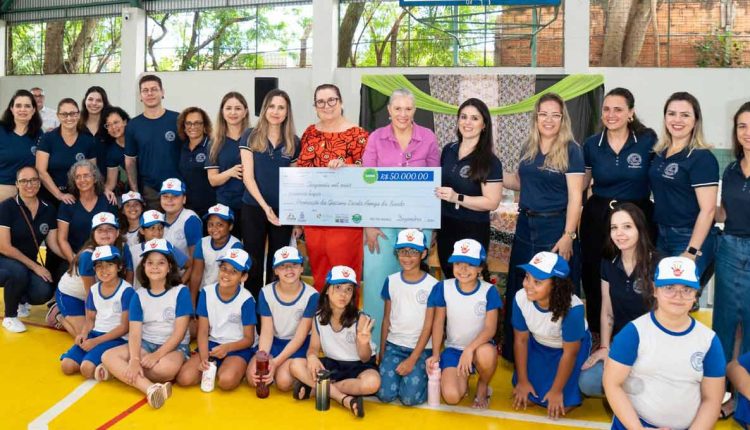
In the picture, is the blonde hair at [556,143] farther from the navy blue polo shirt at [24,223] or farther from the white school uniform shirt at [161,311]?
the navy blue polo shirt at [24,223]

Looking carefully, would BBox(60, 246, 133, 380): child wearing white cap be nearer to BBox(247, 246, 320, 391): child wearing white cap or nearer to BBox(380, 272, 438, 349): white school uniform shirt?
BBox(247, 246, 320, 391): child wearing white cap

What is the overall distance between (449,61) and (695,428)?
41.6 feet

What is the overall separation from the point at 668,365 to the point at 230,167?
368 centimetres

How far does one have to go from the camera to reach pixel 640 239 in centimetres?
407

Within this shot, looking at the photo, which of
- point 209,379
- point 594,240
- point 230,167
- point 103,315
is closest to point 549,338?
point 594,240

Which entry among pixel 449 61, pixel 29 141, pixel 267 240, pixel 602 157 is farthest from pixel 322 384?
pixel 449 61

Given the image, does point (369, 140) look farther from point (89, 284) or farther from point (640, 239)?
point (89, 284)

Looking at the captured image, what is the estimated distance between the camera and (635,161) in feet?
14.8

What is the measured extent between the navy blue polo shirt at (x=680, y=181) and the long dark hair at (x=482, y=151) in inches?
41.6

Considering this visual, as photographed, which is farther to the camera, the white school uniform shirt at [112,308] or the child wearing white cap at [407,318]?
the white school uniform shirt at [112,308]

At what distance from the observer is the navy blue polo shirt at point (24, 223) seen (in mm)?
6133

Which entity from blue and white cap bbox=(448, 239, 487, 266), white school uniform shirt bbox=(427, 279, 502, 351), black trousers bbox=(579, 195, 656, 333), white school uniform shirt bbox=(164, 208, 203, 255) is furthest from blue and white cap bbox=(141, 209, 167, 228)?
black trousers bbox=(579, 195, 656, 333)

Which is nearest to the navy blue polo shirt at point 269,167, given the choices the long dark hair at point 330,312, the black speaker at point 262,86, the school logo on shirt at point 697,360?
the long dark hair at point 330,312

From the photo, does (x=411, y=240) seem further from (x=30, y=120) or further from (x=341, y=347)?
(x=30, y=120)
